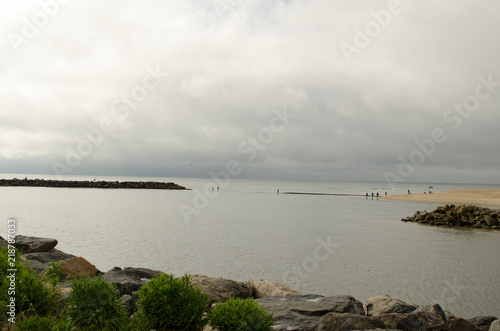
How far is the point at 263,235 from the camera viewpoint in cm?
2969

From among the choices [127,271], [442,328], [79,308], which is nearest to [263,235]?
[127,271]

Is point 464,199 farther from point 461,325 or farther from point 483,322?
point 461,325

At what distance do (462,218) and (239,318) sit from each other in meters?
42.5

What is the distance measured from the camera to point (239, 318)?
21.5ft

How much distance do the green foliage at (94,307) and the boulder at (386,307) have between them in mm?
6437

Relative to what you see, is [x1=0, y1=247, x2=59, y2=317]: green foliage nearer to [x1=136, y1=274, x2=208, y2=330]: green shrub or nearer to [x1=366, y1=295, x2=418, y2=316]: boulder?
[x1=136, y1=274, x2=208, y2=330]: green shrub

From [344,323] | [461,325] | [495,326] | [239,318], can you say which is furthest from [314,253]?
[239,318]

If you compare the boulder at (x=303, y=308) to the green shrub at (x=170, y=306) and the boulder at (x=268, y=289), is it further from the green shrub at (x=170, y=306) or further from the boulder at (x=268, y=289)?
the green shrub at (x=170, y=306)

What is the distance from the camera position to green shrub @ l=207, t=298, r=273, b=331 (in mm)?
6477

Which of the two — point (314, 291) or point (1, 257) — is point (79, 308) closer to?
point (1, 257)

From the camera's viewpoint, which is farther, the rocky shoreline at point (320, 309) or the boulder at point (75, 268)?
the boulder at point (75, 268)

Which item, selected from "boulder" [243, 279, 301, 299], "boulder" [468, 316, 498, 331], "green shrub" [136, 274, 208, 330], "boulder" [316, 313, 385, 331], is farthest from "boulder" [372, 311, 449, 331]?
"green shrub" [136, 274, 208, 330]

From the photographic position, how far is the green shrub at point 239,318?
648 cm

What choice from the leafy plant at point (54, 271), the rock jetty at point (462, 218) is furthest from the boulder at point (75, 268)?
the rock jetty at point (462, 218)
